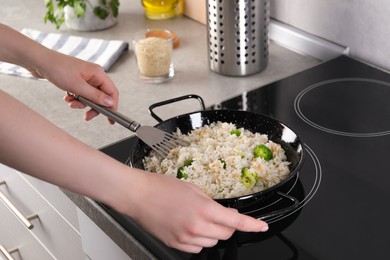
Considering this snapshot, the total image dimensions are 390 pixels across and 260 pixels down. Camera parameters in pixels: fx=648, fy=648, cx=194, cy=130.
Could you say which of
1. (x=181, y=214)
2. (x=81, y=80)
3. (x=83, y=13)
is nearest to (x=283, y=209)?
(x=181, y=214)

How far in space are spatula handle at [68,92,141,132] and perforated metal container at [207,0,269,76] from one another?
45cm

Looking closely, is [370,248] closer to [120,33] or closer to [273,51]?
[273,51]

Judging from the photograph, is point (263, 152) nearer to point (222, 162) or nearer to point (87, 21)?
point (222, 162)

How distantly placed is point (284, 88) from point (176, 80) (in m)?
0.28

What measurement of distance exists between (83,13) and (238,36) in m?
0.51

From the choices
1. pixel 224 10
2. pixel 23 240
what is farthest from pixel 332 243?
pixel 23 240

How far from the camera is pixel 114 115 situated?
3.79 feet

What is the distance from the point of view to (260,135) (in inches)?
45.9

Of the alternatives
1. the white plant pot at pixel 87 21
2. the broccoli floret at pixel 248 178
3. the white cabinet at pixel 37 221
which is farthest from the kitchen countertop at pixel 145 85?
the broccoli floret at pixel 248 178

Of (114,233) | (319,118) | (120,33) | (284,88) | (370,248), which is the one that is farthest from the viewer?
(120,33)

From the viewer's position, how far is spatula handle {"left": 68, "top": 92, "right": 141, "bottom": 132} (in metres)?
1.12

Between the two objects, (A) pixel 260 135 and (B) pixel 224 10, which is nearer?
(A) pixel 260 135

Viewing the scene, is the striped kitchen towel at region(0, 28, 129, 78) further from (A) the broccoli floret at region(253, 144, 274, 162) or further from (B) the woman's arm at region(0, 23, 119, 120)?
(A) the broccoli floret at region(253, 144, 274, 162)

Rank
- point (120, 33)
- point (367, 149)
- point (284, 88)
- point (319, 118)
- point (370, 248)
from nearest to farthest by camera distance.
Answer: point (370, 248) < point (367, 149) < point (319, 118) < point (284, 88) < point (120, 33)
